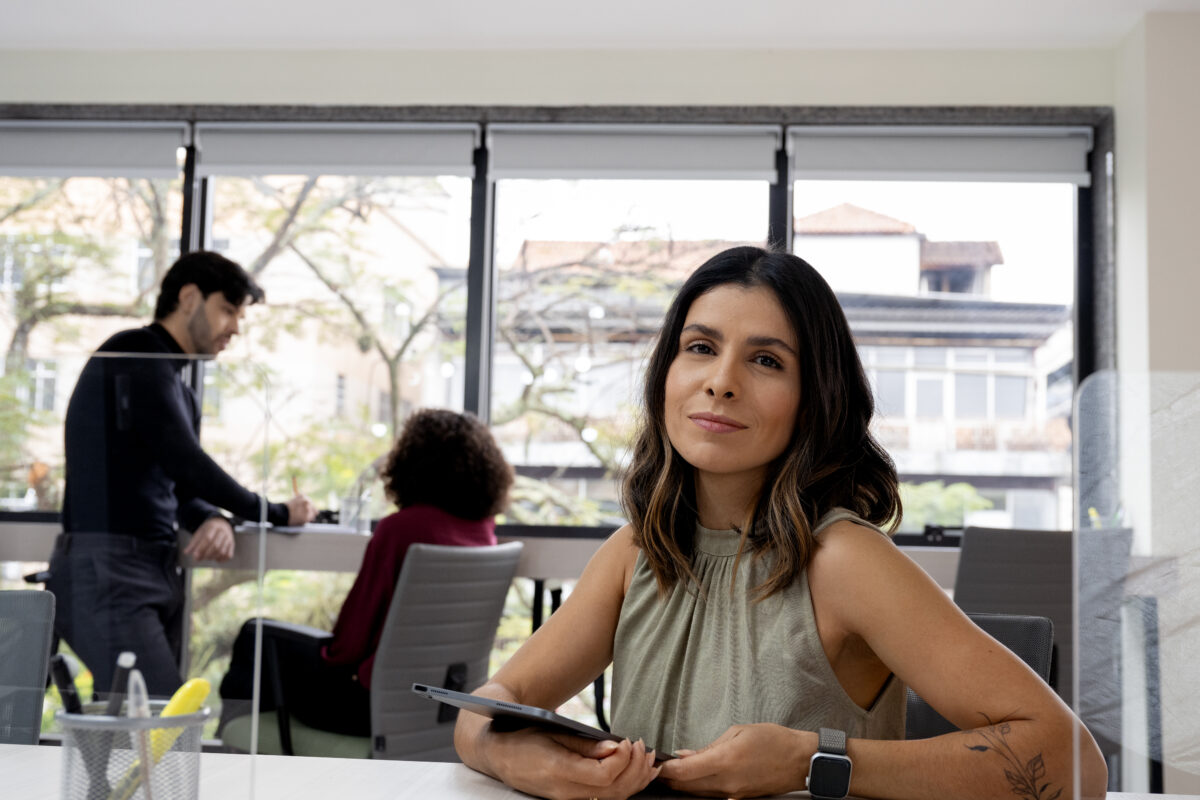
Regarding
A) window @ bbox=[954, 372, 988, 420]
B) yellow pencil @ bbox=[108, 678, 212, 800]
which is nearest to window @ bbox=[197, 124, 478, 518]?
window @ bbox=[954, 372, 988, 420]

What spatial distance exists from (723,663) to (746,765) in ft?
0.77

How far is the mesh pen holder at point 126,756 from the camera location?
0.65m

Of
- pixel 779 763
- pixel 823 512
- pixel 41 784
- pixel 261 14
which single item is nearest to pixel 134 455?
pixel 41 784

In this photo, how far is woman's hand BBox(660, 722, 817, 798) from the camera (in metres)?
0.88

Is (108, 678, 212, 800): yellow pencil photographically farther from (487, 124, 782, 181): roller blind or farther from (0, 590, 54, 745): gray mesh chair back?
(487, 124, 782, 181): roller blind

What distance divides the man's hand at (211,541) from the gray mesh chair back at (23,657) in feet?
0.31

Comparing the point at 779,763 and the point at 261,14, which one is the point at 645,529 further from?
the point at 261,14

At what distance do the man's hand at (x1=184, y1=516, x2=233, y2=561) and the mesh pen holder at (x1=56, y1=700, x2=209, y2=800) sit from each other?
0.40ft

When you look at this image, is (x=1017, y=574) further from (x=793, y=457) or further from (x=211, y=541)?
(x=211, y=541)

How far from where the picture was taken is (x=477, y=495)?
8.98 ft

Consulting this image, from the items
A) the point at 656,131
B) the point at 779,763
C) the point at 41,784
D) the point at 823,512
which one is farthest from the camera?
the point at 656,131

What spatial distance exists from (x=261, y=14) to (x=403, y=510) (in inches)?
74.9

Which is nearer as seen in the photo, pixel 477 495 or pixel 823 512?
pixel 823 512

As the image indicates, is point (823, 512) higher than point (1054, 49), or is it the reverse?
point (1054, 49)
